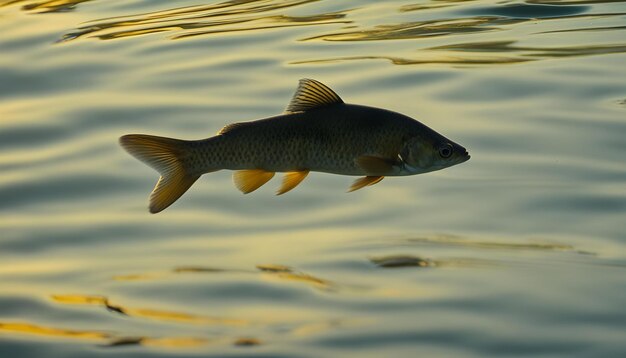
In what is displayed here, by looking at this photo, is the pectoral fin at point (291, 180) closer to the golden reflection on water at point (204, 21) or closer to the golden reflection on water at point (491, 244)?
the golden reflection on water at point (491, 244)

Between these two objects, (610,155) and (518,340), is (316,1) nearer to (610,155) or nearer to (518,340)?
(610,155)

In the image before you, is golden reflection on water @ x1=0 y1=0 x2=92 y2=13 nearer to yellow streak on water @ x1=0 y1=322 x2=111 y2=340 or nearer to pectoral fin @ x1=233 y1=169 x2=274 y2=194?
yellow streak on water @ x1=0 y1=322 x2=111 y2=340

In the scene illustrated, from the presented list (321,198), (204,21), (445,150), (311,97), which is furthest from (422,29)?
(311,97)

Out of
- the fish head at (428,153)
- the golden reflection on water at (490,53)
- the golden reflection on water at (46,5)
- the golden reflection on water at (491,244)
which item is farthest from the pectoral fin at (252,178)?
the golden reflection on water at (46,5)

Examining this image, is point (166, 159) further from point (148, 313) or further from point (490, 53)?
point (490, 53)

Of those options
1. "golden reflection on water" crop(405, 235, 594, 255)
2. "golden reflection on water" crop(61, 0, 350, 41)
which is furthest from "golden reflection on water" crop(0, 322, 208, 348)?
"golden reflection on water" crop(61, 0, 350, 41)
